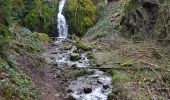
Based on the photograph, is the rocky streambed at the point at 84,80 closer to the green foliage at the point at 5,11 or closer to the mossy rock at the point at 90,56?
the mossy rock at the point at 90,56

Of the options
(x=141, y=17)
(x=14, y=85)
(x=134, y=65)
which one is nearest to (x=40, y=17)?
(x=141, y=17)

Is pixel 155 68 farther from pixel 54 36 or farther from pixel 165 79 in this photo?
pixel 54 36

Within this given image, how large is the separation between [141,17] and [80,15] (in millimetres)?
11109

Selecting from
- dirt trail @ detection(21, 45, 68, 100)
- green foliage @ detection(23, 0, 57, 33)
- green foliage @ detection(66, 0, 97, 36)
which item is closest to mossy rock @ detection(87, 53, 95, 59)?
dirt trail @ detection(21, 45, 68, 100)

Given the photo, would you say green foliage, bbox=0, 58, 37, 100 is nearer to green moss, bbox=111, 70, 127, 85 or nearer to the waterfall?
green moss, bbox=111, 70, 127, 85

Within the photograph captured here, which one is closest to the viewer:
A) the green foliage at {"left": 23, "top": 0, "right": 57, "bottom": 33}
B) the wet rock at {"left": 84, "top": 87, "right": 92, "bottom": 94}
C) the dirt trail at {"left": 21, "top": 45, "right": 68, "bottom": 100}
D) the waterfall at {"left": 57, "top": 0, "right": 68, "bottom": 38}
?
the dirt trail at {"left": 21, "top": 45, "right": 68, "bottom": 100}

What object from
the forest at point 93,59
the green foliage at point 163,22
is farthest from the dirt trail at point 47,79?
the green foliage at point 163,22

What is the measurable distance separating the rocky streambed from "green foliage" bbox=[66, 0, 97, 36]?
11.1 metres

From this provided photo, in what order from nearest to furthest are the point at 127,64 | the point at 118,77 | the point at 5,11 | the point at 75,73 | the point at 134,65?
the point at 5,11 < the point at 118,77 < the point at 134,65 < the point at 75,73 < the point at 127,64

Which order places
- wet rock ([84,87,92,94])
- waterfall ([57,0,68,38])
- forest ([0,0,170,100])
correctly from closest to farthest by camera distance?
forest ([0,0,170,100]) → wet rock ([84,87,92,94]) → waterfall ([57,0,68,38])

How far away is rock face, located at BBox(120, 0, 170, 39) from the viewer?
21.8m

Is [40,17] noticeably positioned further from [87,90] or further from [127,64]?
[87,90]

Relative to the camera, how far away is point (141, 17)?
75.7 feet

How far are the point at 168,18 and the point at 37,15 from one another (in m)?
15.6
